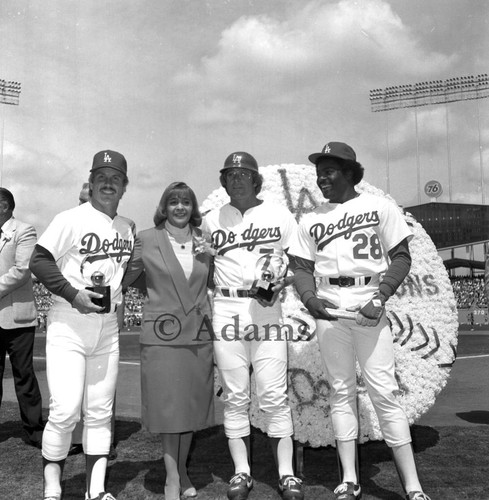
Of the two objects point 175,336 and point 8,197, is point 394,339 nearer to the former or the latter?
point 175,336

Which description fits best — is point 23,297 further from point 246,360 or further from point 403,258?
point 403,258

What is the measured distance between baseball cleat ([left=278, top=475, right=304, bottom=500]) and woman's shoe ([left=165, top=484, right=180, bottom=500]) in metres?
0.64

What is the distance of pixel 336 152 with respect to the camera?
12.3ft

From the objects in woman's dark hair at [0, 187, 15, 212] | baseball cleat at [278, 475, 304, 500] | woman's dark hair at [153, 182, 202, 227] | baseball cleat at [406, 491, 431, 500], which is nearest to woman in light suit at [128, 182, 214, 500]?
woman's dark hair at [153, 182, 202, 227]

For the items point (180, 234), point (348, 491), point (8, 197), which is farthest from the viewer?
point (8, 197)

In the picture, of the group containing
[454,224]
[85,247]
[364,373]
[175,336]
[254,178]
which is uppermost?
[454,224]

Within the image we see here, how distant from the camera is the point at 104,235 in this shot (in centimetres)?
362

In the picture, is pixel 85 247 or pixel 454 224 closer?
pixel 85 247

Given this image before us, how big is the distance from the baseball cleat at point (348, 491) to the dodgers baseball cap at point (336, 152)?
2.03 meters

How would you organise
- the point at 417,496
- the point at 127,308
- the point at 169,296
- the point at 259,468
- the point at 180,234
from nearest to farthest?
1. the point at 417,496
2. the point at 169,296
3. the point at 180,234
4. the point at 259,468
5. the point at 127,308

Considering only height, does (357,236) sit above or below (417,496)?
above

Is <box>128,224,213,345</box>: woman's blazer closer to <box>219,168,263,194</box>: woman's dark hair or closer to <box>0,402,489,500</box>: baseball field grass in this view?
<box>219,168,263,194</box>: woman's dark hair

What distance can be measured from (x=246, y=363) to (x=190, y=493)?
89 centimetres

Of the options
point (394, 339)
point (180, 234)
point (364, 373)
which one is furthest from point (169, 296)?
point (394, 339)
